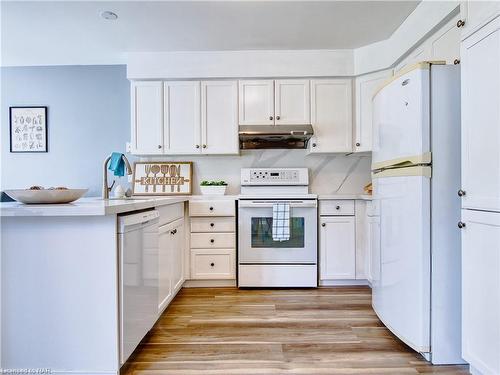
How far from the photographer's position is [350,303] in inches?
96.7

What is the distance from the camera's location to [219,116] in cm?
308

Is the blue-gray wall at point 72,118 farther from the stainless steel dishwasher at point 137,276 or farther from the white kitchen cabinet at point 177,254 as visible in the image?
the stainless steel dishwasher at point 137,276

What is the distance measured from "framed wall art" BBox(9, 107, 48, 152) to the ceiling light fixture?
165 centimetres

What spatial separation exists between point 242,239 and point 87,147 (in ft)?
6.99

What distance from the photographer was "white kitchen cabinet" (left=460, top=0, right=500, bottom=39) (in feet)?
4.14

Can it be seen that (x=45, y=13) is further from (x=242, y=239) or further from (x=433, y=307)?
(x=433, y=307)

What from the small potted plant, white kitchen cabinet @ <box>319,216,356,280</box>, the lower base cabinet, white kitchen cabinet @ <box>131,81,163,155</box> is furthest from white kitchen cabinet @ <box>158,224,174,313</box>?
white kitchen cabinet @ <box>319,216,356,280</box>

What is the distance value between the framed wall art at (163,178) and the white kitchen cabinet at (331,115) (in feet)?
4.65

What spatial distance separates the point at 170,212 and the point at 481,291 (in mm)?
1951

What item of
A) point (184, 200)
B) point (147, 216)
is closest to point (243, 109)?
point (184, 200)

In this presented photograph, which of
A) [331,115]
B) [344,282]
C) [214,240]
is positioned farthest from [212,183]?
[344,282]

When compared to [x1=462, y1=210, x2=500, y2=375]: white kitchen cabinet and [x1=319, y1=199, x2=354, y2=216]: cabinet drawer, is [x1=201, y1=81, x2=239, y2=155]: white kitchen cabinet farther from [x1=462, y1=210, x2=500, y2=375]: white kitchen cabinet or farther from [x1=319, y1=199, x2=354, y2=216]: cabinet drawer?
[x1=462, y1=210, x2=500, y2=375]: white kitchen cabinet

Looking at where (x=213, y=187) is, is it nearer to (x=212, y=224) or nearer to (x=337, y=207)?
(x=212, y=224)

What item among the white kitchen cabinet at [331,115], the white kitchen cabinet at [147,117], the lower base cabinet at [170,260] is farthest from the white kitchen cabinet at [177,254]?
the white kitchen cabinet at [331,115]
